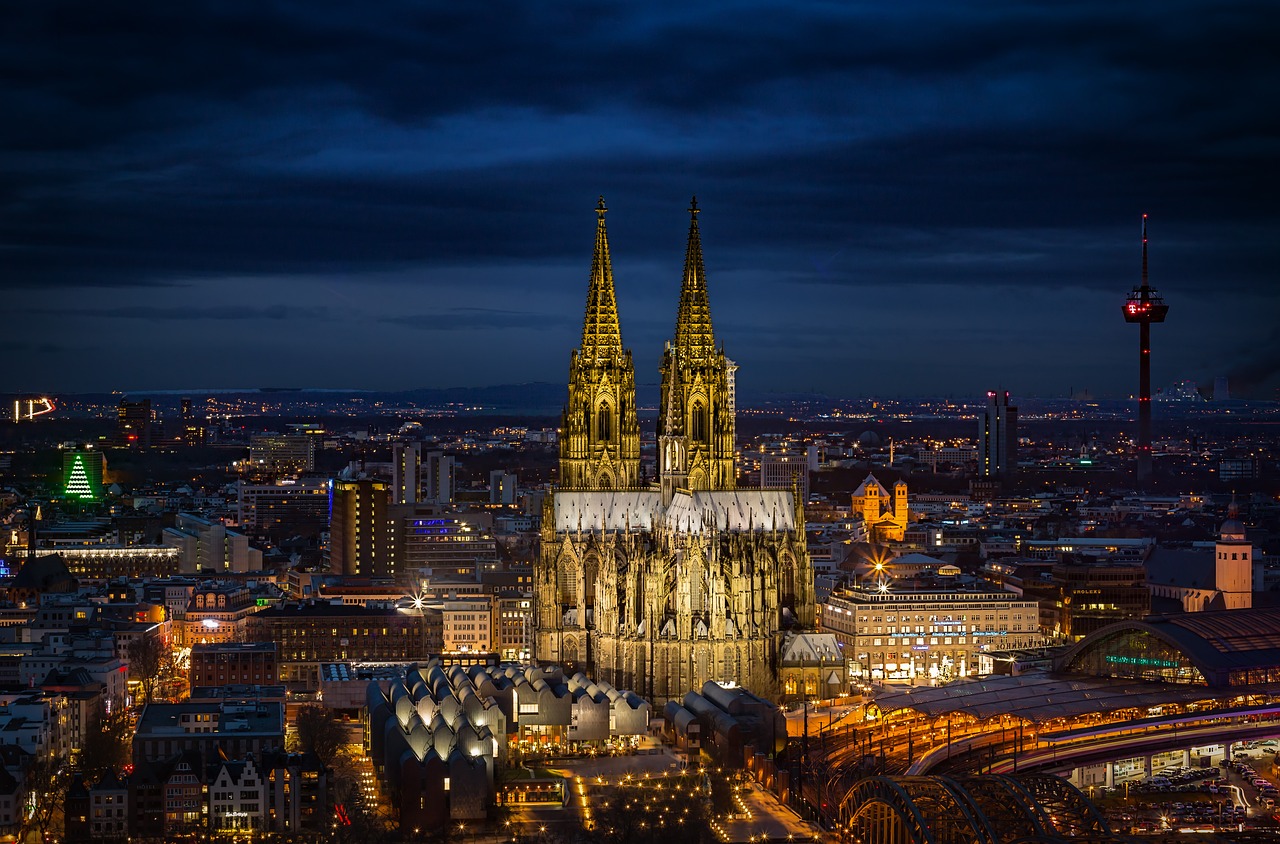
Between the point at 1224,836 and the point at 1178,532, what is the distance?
89.4 metres

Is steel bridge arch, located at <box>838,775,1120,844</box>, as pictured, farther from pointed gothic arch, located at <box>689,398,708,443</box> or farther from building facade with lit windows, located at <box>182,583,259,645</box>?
building facade with lit windows, located at <box>182,583,259,645</box>

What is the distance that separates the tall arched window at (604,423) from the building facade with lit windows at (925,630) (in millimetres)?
14498

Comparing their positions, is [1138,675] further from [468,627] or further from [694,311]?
[468,627]

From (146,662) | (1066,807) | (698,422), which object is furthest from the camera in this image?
(146,662)

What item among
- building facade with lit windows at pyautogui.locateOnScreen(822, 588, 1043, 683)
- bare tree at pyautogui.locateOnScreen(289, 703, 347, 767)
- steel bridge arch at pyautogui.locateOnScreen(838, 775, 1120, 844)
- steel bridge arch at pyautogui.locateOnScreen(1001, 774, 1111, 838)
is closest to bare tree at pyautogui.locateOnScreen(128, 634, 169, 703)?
bare tree at pyautogui.locateOnScreen(289, 703, 347, 767)

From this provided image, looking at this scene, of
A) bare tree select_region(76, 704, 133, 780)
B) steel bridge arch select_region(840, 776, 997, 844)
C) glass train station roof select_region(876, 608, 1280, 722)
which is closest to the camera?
steel bridge arch select_region(840, 776, 997, 844)

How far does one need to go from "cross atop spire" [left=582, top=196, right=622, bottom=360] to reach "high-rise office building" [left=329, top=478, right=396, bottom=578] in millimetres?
48206

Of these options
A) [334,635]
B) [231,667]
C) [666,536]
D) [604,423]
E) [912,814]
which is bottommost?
[912,814]

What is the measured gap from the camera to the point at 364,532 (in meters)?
156

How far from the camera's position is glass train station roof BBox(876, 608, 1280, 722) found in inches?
3408

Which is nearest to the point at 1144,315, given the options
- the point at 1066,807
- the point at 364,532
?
the point at 364,532

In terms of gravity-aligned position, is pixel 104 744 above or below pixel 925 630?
below

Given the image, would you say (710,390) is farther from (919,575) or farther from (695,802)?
(695,802)

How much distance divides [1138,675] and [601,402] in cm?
2981
